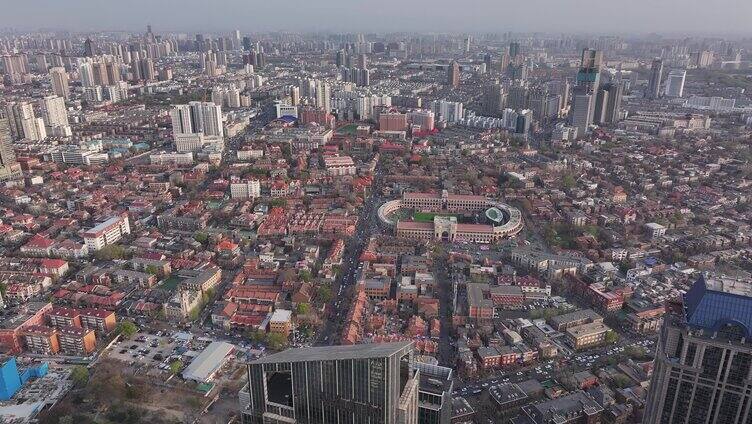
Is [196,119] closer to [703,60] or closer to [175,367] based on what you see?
[175,367]

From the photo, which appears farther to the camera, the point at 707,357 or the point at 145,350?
the point at 145,350

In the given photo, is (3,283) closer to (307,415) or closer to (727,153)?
(307,415)

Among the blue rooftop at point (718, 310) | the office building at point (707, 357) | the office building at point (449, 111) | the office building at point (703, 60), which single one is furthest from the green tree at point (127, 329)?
the office building at point (703, 60)

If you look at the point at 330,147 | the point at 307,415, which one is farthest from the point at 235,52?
the point at 307,415

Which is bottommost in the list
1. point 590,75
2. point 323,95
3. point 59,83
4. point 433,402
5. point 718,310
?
point 323,95

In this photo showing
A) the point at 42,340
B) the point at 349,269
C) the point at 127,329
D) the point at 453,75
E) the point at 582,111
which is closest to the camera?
the point at 42,340

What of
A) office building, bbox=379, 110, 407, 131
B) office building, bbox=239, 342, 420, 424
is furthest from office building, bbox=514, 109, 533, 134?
office building, bbox=239, 342, 420, 424

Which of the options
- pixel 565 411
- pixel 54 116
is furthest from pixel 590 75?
pixel 54 116
